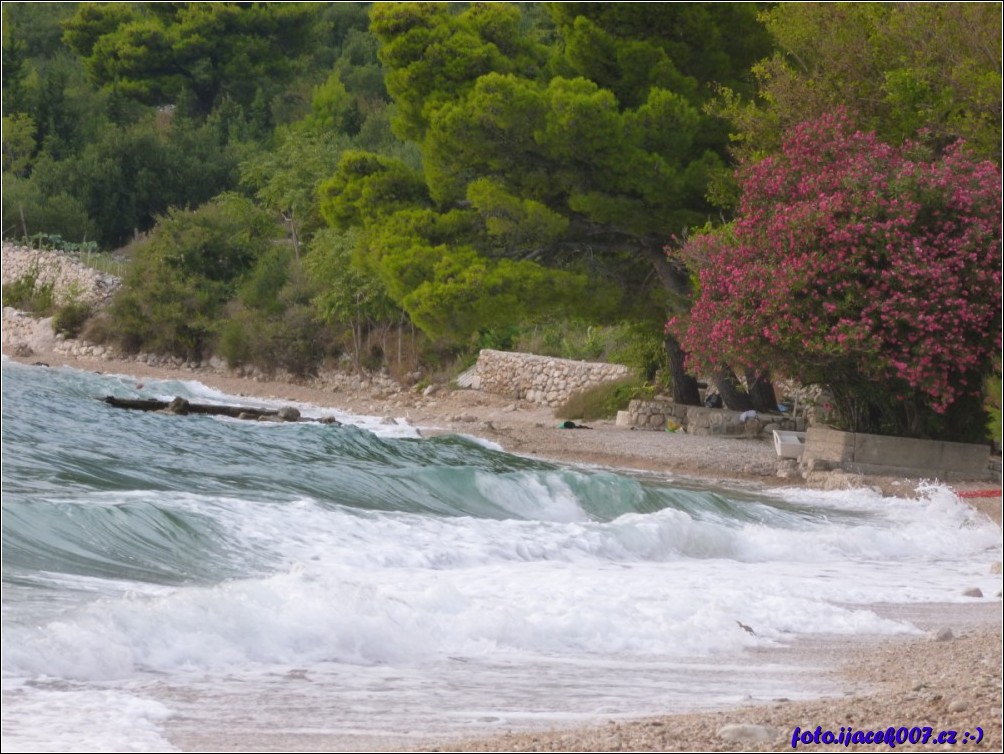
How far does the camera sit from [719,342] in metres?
16.4

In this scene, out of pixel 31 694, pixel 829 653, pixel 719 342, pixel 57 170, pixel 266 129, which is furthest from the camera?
pixel 266 129

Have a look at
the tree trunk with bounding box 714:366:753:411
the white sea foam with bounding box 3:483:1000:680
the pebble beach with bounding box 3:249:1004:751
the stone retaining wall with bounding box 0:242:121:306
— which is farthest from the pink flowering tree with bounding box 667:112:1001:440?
the stone retaining wall with bounding box 0:242:121:306

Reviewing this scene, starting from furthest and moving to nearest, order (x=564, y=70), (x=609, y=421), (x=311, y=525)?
(x=609, y=421)
(x=564, y=70)
(x=311, y=525)

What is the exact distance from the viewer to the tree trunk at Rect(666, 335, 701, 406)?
75.4ft

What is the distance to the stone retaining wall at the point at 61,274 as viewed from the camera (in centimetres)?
3338

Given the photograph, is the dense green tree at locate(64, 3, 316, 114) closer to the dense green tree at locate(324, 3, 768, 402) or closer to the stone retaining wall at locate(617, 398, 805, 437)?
the dense green tree at locate(324, 3, 768, 402)

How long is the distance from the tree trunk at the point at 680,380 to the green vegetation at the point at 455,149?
69 millimetres

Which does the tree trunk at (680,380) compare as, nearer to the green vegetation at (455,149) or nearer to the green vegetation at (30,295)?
the green vegetation at (455,149)

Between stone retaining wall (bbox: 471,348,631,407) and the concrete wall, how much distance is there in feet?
32.2

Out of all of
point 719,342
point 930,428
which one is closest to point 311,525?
point 719,342

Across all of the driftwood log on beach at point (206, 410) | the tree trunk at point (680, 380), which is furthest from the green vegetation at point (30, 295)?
the tree trunk at point (680, 380)

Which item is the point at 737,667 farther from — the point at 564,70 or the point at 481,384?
the point at 481,384

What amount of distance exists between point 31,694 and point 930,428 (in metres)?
14.4

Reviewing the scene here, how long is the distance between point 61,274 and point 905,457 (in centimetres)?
2510
